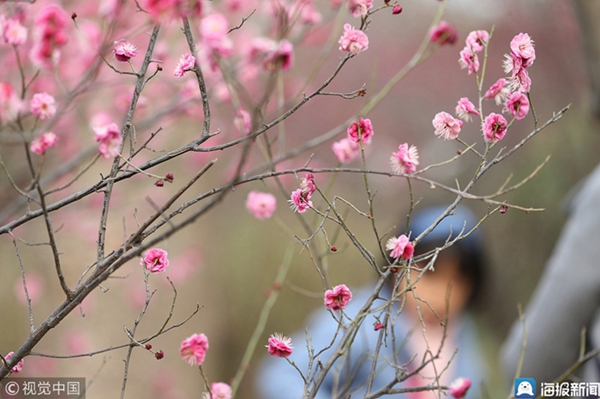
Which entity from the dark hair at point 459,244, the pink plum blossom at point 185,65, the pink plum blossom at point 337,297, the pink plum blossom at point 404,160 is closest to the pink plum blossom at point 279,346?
the pink plum blossom at point 337,297

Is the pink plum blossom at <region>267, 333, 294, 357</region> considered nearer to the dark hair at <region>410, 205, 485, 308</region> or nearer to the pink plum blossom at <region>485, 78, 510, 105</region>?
the pink plum blossom at <region>485, 78, 510, 105</region>

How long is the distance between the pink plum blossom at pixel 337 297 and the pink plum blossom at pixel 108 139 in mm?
336

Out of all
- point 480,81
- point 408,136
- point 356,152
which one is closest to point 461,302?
point 356,152

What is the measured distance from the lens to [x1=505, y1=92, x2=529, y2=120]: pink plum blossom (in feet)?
2.22

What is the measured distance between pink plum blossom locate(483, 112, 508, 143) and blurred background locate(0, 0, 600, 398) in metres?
0.87

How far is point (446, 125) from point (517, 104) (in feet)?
0.33

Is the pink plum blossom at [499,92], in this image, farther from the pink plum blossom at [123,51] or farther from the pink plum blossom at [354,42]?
the pink plum blossom at [123,51]

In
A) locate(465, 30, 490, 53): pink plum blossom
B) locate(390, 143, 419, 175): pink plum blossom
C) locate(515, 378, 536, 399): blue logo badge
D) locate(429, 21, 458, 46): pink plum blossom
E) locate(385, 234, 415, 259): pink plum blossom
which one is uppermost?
locate(429, 21, 458, 46): pink plum blossom

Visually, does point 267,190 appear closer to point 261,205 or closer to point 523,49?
point 261,205

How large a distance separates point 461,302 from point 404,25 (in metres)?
3.61

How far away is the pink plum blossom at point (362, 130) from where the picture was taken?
28.0 inches

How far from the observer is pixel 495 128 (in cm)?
66

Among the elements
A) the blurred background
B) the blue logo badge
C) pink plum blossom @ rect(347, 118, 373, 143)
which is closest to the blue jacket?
the blurred background

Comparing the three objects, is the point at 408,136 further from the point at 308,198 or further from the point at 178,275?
the point at 308,198
